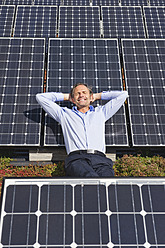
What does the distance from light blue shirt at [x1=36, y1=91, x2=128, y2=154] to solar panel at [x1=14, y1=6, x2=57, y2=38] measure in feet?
25.5

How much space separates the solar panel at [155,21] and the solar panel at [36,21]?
5.75m

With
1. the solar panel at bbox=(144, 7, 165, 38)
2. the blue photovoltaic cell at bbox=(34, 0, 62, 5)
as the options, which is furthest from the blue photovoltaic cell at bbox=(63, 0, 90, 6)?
the solar panel at bbox=(144, 7, 165, 38)

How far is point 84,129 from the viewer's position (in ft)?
23.4

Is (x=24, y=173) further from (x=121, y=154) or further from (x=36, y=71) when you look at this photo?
(x=36, y=71)

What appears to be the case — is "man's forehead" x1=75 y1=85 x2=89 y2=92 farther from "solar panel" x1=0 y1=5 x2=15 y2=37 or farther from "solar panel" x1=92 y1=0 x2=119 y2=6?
"solar panel" x1=92 y1=0 x2=119 y2=6

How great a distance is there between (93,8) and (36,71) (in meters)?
8.62

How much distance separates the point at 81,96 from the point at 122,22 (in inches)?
372

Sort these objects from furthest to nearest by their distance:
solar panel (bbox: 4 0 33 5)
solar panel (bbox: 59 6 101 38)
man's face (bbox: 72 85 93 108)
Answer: solar panel (bbox: 4 0 33 5), solar panel (bbox: 59 6 101 38), man's face (bbox: 72 85 93 108)

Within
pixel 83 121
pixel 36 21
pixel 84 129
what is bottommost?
pixel 84 129

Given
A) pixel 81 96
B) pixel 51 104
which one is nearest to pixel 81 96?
pixel 81 96

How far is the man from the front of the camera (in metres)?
6.43

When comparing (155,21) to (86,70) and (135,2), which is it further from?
(86,70)

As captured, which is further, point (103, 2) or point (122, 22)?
point (103, 2)

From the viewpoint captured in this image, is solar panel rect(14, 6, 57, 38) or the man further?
solar panel rect(14, 6, 57, 38)
